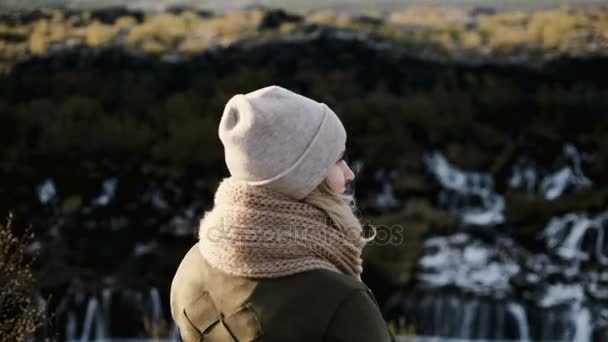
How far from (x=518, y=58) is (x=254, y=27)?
2.12 metres

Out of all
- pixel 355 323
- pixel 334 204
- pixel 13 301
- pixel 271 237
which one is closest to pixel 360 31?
pixel 13 301

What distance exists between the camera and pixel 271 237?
5.82 ft

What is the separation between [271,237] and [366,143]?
18.4 feet

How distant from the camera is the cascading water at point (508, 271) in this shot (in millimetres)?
6859

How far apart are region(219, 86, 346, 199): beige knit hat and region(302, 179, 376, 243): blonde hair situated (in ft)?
0.09

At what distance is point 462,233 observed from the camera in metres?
7.19

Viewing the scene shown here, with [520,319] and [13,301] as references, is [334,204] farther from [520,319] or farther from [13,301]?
[520,319]

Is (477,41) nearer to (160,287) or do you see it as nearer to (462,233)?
(462,233)

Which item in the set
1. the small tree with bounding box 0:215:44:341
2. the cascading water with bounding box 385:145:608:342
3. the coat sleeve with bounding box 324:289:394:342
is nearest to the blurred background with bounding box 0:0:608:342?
the cascading water with bounding box 385:145:608:342

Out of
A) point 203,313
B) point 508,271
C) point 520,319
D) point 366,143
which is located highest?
point 203,313

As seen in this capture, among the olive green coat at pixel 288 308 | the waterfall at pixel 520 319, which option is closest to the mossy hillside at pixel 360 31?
the waterfall at pixel 520 319

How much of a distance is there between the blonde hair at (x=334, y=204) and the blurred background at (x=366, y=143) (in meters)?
5.07

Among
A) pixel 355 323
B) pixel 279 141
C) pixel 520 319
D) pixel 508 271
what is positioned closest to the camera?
pixel 355 323

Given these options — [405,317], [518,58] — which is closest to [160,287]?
[405,317]
